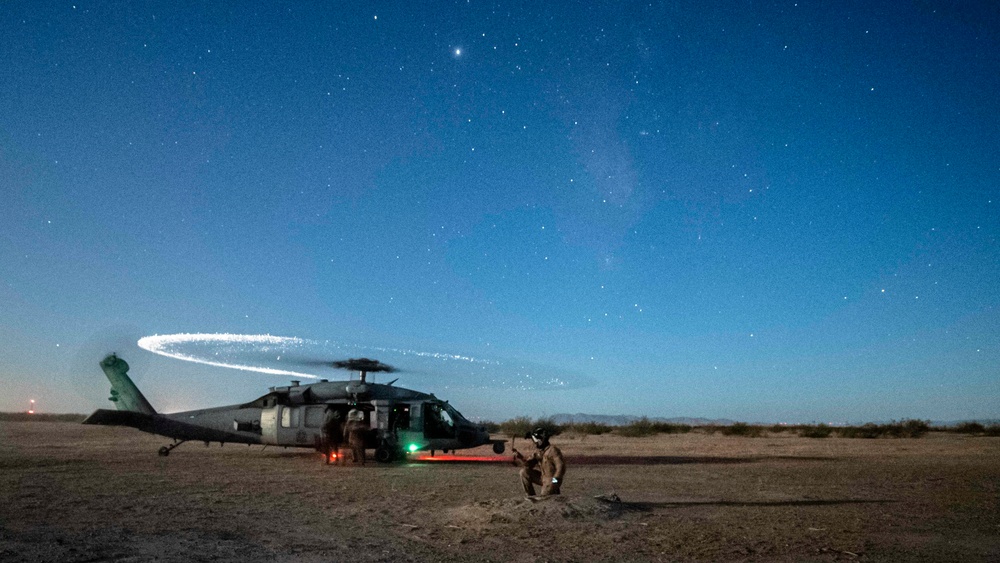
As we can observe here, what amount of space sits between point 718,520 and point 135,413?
816 inches

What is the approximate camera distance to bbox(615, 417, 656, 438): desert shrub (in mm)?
56203

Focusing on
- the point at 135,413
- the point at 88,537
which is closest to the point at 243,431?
the point at 135,413

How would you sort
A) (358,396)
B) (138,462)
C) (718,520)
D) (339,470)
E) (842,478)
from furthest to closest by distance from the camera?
(358,396)
(138,462)
(339,470)
(842,478)
(718,520)

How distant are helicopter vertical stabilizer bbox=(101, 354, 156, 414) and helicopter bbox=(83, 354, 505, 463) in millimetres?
681

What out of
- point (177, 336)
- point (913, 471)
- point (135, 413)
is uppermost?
point (177, 336)

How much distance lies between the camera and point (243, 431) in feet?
80.6

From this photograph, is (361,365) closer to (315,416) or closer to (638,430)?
(315,416)

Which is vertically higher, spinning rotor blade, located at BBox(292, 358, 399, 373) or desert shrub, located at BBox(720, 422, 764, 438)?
spinning rotor blade, located at BBox(292, 358, 399, 373)

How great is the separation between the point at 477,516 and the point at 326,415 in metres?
14.2

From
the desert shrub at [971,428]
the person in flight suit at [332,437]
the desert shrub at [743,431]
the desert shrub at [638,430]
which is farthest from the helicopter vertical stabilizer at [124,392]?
the desert shrub at [971,428]

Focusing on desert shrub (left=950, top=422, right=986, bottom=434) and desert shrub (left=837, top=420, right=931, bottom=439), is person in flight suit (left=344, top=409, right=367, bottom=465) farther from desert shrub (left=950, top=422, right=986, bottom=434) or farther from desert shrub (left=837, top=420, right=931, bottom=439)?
desert shrub (left=950, top=422, right=986, bottom=434)

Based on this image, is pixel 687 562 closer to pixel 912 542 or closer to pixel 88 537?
pixel 912 542

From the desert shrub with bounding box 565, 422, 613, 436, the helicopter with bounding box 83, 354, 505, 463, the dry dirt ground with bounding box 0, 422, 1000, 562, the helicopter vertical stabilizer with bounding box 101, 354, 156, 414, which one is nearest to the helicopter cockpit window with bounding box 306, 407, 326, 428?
the helicopter with bounding box 83, 354, 505, 463

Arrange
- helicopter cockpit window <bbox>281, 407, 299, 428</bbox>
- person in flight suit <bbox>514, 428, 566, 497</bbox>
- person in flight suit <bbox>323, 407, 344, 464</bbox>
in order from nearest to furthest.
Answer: person in flight suit <bbox>514, 428, 566, 497</bbox> → person in flight suit <bbox>323, 407, 344, 464</bbox> → helicopter cockpit window <bbox>281, 407, 299, 428</bbox>
